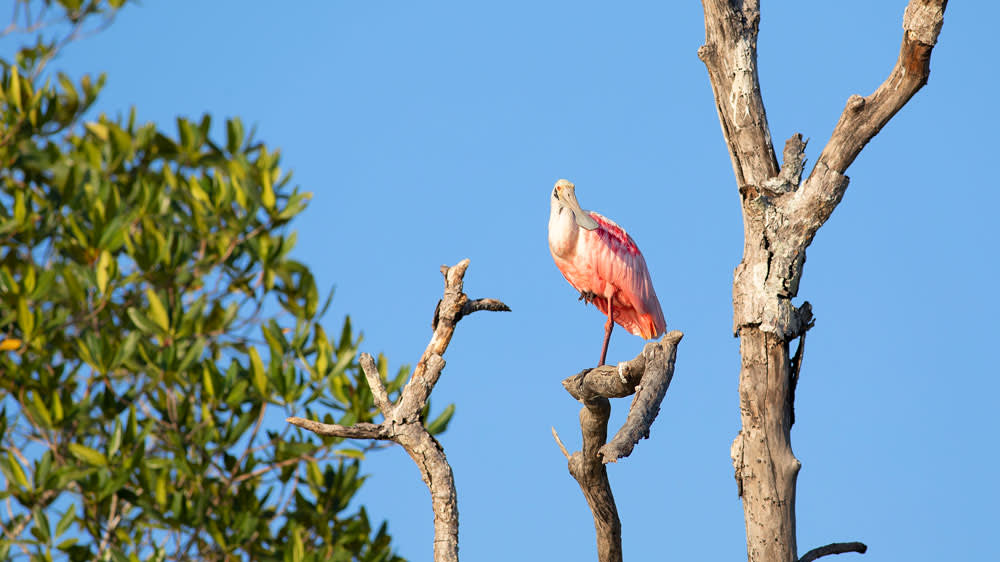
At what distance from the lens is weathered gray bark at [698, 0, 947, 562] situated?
539 cm

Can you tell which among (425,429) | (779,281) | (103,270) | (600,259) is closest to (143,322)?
(103,270)

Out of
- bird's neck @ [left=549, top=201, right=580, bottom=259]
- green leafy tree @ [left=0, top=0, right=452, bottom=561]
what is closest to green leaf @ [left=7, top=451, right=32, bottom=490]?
green leafy tree @ [left=0, top=0, right=452, bottom=561]

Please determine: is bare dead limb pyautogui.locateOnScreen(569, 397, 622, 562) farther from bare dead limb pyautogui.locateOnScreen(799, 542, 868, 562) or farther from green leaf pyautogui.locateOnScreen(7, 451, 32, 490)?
green leaf pyautogui.locateOnScreen(7, 451, 32, 490)

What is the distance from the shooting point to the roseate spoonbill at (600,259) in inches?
235

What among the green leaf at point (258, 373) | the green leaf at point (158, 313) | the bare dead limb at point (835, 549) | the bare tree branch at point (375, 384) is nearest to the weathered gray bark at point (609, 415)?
the bare tree branch at point (375, 384)

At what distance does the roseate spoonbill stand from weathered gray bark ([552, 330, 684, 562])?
0.29 m

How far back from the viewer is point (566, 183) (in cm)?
606

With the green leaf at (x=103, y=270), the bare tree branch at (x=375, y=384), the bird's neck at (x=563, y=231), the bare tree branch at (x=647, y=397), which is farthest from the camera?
the bird's neck at (x=563, y=231)

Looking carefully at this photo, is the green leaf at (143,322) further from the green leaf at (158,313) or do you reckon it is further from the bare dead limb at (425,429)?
the bare dead limb at (425,429)

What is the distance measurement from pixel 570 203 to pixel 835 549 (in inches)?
98.1

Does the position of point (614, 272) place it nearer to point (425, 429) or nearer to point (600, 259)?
point (600, 259)

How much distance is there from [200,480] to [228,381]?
0.55m

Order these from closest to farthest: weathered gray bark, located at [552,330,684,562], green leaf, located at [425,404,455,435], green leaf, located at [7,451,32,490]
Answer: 1. weathered gray bark, located at [552,330,684,562]
2. green leaf, located at [7,451,32,490]
3. green leaf, located at [425,404,455,435]

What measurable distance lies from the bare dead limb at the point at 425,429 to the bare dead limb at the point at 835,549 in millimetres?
1931
